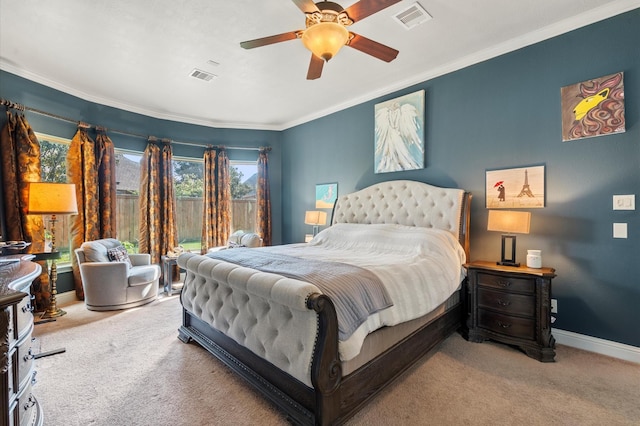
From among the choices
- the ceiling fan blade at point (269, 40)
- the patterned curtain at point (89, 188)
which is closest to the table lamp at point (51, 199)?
the patterned curtain at point (89, 188)

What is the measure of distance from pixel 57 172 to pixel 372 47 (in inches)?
193

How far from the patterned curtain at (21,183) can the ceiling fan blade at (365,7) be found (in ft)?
14.3

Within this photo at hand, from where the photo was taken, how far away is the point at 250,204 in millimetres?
6465

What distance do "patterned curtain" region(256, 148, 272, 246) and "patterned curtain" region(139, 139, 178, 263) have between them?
1.61 metres

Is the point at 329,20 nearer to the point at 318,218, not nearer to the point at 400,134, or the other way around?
the point at 400,134

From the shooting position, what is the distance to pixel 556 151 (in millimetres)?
2961

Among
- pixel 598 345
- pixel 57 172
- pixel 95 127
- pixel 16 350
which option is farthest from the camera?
pixel 95 127

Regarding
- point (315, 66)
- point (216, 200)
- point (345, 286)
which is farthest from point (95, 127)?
point (345, 286)

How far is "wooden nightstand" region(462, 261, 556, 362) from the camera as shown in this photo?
8.50 feet

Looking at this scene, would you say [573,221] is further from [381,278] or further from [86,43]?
[86,43]

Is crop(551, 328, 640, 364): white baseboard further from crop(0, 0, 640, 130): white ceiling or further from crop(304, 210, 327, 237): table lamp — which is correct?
crop(304, 210, 327, 237): table lamp

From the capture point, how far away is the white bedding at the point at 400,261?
2111 millimetres

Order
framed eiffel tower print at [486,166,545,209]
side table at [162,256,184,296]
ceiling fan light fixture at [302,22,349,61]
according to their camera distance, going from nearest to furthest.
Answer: ceiling fan light fixture at [302,22,349,61] < framed eiffel tower print at [486,166,545,209] < side table at [162,256,184,296]

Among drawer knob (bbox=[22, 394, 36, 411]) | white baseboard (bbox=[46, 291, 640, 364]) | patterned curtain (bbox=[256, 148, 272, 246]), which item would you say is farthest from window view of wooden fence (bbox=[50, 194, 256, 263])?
white baseboard (bbox=[46, 291, 640, 364])
